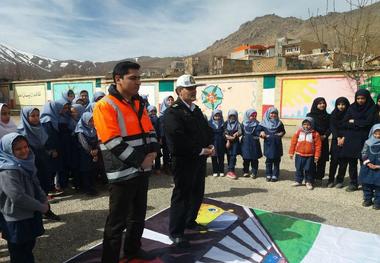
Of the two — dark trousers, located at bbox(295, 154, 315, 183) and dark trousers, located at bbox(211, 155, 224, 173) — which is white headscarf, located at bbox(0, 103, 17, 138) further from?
dark trousers, located at bbox(295, 154, 315, 183)

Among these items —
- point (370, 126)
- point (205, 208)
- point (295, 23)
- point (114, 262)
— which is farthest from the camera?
point (295, 23)

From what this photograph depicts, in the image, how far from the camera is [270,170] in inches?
235

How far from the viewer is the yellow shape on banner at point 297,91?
10.4 m

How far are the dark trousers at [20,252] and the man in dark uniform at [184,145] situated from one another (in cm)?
139

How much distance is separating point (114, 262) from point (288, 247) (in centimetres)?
185

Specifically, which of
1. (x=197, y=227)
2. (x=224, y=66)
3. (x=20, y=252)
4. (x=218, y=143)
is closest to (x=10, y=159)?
(x=20, y=252)

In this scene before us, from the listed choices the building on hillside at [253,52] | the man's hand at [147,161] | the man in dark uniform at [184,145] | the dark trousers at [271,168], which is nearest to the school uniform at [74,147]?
the man in dark uniform at [184,145]

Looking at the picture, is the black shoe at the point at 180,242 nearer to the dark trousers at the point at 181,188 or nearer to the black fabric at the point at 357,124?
the dark trousers at the point at 181,188

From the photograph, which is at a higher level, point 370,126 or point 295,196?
point 370,126

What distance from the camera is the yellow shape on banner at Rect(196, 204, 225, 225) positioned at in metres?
4.04

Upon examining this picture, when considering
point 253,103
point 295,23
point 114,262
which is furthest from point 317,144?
point 295,23

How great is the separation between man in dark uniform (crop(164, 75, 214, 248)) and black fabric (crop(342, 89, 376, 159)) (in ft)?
9.84

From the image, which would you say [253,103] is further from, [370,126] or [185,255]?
[185,255]

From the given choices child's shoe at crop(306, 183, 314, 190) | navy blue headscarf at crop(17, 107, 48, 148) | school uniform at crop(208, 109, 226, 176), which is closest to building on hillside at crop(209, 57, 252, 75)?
school uniform at crop(208, 109, 226, 176)
